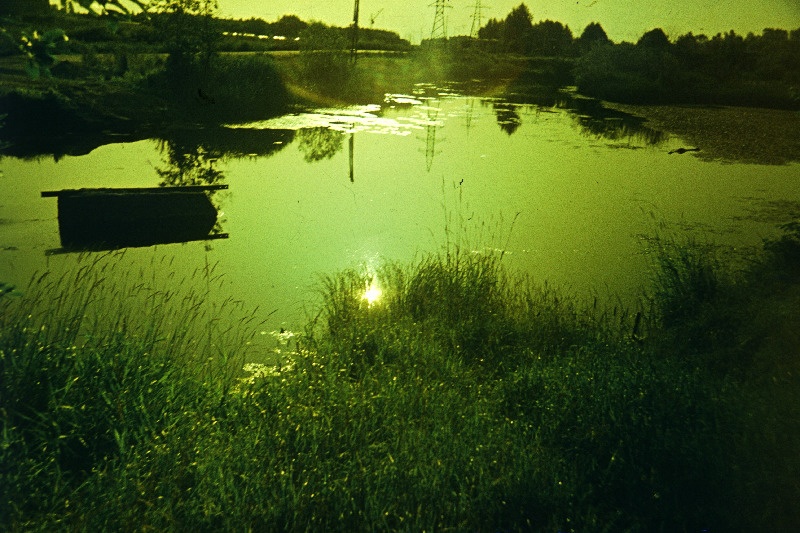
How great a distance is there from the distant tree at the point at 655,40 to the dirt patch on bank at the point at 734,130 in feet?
36.8

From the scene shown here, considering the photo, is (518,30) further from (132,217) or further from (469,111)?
(132,217)

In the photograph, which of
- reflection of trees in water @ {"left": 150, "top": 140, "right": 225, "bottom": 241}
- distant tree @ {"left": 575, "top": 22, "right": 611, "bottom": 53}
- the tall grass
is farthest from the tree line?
reflection of trees in water @ {"left": 150, "top": 140, "right": 225, "bottom": 241}

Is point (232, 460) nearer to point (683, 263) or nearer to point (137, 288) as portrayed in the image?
point (137, 288)

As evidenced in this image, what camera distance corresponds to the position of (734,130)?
1702cm

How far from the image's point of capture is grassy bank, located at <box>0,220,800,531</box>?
8.93 ft

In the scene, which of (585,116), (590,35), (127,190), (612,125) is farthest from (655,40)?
(127,190)

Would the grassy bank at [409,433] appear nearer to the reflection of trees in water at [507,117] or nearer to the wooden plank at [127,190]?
the wooden plank at [127,190]

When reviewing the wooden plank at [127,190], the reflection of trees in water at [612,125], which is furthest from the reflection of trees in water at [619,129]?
the wooden plank at [127,190]

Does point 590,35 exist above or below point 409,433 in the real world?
above

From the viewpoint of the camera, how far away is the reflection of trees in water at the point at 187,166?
10.1m

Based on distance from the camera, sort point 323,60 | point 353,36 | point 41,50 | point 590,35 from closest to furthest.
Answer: point 41,50, point 323,60, point 353,36, point 590,35

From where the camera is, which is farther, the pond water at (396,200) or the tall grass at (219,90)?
the tall grass at (219,90)

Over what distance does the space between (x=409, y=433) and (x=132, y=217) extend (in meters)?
5.18

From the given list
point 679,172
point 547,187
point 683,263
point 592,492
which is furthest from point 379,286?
point 679,172
